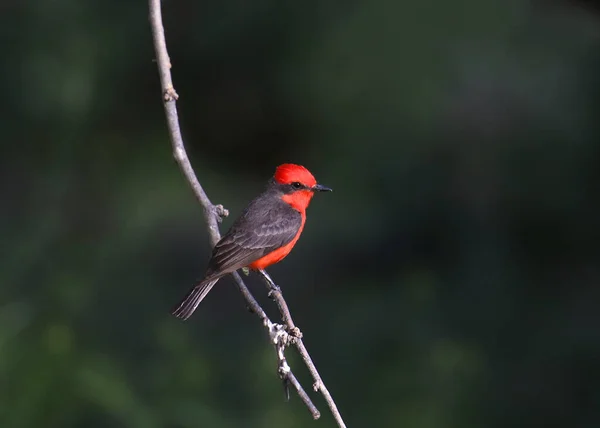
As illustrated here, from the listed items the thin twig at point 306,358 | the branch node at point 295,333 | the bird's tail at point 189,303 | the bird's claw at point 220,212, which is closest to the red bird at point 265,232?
the bird's tail at point 189,303

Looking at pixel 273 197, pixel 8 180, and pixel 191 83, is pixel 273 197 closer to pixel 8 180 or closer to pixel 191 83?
pixel 191 83

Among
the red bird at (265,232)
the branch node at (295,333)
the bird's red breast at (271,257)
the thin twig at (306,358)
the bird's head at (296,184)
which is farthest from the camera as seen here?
the bird's head at (296,184)

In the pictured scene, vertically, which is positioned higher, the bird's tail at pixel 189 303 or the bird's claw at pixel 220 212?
the bird's claw at pixel 220 212

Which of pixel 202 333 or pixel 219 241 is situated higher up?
pixel 219 241

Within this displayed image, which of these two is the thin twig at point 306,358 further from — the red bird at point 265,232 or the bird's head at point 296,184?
the bird's head at point 296,184

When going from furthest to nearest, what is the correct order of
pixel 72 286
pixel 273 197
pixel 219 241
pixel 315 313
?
pixel 315 313, pixel 72 286, pixel 273 197, pixel 219 241

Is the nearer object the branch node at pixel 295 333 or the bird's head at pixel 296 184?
the branch node at pixel 295 333

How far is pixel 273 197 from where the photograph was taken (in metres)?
5.00

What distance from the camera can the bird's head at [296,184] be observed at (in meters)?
4.91

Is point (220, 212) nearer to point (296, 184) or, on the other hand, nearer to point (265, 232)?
point (265, 232)

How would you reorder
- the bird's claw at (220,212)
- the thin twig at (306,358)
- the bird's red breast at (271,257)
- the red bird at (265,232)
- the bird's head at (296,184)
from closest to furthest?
the thin twig at (306,358) → the bird's claw at (220,212) → the red bird at (265,232) → the bird's red breast at (271,257) → the bird's head at (296,184)

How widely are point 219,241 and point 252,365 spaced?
71.0 inches

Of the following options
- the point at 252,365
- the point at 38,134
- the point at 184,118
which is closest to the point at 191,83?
the point at 184,118

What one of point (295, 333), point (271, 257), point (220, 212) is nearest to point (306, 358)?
point (295, 333)
